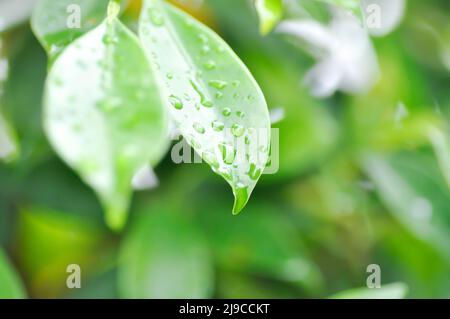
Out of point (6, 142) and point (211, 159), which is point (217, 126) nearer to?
point (211, 159)

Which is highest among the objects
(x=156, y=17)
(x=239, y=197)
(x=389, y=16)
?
(x=389, y=16)

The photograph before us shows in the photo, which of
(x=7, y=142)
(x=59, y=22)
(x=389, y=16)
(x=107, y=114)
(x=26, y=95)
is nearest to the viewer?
(x=107, y=114)

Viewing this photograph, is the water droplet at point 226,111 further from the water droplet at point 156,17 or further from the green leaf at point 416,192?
the green leaf at point 416,192

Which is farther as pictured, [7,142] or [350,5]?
[7,142]

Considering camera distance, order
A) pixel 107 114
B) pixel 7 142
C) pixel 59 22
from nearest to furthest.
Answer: pixel 107 114 → pixel 59 22 → pixel 7 142

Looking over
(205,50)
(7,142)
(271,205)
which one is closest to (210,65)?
(205,50)

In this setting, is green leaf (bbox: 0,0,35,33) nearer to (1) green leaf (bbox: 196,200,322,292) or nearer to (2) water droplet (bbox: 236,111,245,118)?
(1) green leaf (bbox: 196,200,322,292)

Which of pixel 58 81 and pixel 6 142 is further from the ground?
pixel 6 142

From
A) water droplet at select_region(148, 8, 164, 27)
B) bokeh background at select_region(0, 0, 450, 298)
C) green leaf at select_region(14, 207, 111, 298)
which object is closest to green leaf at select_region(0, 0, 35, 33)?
bokeh background at select_region(0, 0, 450, 298)
